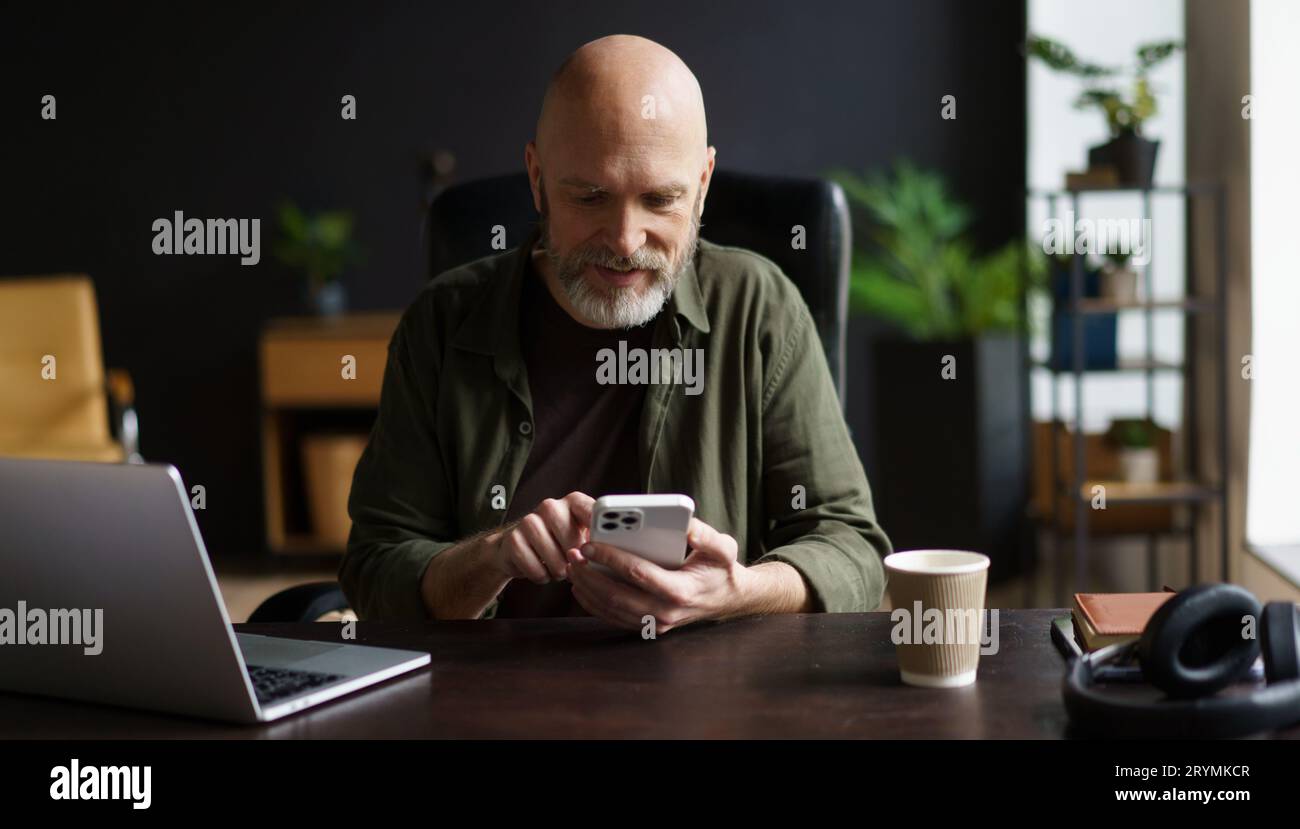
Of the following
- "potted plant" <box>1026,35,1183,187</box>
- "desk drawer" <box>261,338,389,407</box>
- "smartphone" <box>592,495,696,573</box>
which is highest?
"potted plant" <box>1026,35,1183,187</box>

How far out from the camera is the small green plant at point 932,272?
4.43 meters

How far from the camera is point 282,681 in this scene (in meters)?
1.15

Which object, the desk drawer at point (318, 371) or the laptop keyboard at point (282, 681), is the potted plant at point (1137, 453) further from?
the laptop keyboard at point (282, 681)

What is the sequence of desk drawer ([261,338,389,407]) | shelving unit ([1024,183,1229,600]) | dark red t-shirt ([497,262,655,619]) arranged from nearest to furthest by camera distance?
dark red t-shirt ([497,262,655,619])
shelving unit ([1024,183,1229,600])
desk drawer ([261,338,389,407])

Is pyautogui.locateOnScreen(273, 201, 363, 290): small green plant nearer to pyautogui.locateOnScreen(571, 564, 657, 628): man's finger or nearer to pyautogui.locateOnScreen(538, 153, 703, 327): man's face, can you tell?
pyautogui.locateOnScreen(538, 153, 703, 327): man's face

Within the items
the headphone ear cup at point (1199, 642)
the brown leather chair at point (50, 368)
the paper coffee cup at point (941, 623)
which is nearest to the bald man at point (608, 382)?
the paper coffee cup at point (941, 623)

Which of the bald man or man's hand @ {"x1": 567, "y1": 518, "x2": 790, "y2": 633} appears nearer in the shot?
man's hand @ {"x1": 567, "y1": 518, "x2": 790, "y2": 633}

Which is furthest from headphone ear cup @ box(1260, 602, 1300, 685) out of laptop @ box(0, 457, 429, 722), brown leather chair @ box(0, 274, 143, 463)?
brown leather chair @ box(0, 274, 143, 463)

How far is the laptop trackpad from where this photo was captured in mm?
1232

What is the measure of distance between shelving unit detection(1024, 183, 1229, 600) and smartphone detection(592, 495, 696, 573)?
2639mm

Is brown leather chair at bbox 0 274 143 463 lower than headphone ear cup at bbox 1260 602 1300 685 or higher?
higher

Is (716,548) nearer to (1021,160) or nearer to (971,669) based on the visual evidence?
(971,669)

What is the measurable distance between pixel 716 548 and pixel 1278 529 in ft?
8.94

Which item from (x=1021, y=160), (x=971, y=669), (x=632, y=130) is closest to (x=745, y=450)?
(x=632, y=130)
